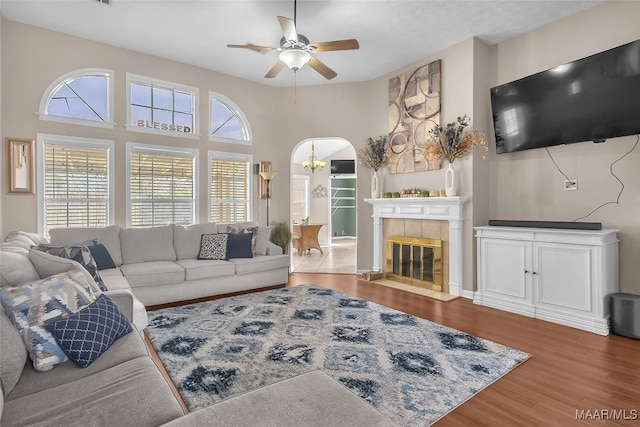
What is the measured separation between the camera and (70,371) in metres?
1.61

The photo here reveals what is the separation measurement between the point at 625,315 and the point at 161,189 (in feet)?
19.3

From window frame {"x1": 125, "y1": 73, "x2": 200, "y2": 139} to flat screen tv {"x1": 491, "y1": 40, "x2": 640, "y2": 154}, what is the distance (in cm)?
443

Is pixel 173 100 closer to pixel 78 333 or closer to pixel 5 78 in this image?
pixel 5 78

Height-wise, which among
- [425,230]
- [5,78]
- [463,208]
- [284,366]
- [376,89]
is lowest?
[284,366]

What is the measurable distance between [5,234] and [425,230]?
5.50 m

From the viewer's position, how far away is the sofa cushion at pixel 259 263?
4.57 meters

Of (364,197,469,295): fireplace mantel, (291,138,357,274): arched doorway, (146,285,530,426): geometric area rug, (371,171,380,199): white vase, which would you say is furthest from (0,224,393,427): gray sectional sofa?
(291,138,357,274): arched doorway

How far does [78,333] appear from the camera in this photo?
67.4 inches

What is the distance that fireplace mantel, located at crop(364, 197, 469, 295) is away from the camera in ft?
14.7

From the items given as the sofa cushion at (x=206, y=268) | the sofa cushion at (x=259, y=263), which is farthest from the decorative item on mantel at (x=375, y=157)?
the sofa cushion at (x=206, y=268)

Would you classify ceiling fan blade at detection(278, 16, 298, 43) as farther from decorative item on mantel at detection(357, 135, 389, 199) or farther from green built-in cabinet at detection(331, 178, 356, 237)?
green built-in cabinet at detection(331, 178, 356, 237)

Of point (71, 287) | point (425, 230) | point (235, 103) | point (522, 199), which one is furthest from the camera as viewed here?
point (235, 103)

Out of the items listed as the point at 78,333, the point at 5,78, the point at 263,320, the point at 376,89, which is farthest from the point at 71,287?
the point at 376,89

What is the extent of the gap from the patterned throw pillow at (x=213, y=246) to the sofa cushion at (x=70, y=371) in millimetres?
2775
